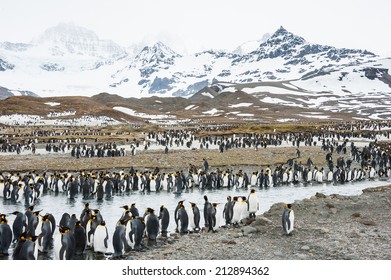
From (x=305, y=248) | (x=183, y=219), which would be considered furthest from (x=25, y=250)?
(x=305, y=248)

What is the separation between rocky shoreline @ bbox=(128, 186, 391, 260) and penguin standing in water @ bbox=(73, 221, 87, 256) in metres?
0.80

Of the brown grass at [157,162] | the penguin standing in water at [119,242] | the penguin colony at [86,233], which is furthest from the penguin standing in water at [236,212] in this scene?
the brown grass at [157,162]

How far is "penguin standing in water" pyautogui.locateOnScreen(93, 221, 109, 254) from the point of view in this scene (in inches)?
235

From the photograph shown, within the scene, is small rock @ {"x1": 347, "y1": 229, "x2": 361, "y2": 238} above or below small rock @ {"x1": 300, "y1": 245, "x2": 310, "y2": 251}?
above

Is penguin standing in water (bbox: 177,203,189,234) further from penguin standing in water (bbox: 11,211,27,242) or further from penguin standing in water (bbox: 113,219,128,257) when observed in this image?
penguin standing in water (bbox: 11,211,27,242)

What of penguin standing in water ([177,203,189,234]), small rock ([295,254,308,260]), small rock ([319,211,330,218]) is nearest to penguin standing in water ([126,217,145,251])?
penguin standing in water ([177,203,189,234])

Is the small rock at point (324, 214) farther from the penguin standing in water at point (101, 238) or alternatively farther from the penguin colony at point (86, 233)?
the penguin standing in water at point (101, 238)

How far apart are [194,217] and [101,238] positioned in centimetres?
195

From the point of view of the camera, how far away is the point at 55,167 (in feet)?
50.5

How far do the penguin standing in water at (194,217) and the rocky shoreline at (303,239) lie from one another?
46 centimetres

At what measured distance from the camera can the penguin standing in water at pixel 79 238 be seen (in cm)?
592
